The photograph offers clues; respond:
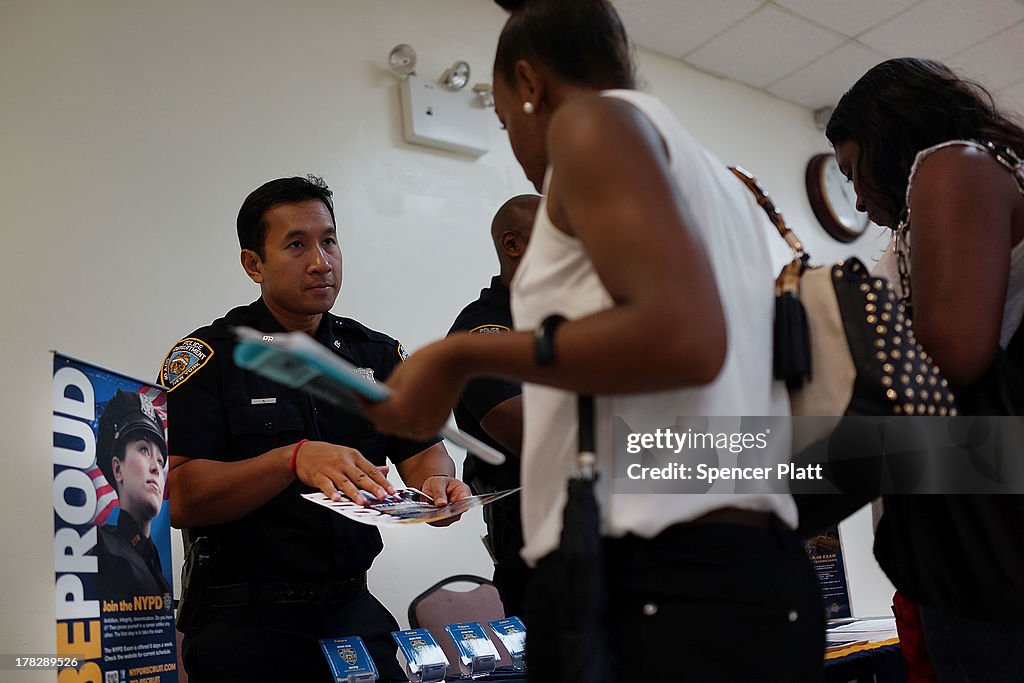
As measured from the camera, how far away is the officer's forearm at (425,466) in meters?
2.40

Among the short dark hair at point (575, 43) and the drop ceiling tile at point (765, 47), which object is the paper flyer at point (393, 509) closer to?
the short dark hair at point (575, 43)

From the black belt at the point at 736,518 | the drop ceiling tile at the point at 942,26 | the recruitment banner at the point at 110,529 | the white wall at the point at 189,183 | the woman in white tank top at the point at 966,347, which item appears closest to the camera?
the black belt at the point at 736,518

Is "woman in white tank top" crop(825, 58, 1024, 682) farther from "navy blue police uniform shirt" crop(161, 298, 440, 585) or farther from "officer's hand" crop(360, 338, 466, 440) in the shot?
"navy blue police uniform shirt" crop(161, 298, 440, 585)

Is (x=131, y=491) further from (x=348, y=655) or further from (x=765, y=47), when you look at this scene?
(x=765, y=47)

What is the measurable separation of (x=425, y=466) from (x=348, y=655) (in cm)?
55

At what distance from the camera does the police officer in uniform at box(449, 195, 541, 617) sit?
2273 mm

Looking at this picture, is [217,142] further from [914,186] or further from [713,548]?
[713,548]

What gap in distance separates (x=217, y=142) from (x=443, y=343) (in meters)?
2.78

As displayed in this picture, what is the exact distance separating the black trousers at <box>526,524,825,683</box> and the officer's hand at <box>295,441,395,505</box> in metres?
0.86

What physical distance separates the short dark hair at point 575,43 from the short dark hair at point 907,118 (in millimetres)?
571

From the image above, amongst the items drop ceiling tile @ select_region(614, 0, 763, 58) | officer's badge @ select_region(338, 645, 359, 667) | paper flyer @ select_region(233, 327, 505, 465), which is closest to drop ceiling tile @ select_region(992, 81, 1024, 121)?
drop ceiling tile @ select_region(614, 0, 763, 58)

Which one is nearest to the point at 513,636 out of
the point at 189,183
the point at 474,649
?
the point at 474,649

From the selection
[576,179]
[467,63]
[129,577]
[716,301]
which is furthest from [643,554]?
[467,63]

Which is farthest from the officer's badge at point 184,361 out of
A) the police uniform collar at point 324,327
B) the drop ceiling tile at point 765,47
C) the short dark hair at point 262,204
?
the drop ceiling tile at point 765,47
